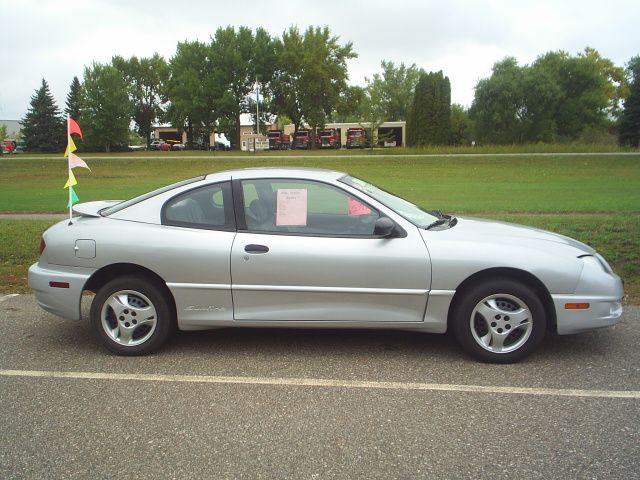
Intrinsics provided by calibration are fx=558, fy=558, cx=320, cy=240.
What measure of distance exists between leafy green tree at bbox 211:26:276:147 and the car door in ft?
177

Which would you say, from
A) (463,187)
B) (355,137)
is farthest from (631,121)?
(463,187)

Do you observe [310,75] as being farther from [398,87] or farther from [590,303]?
[590,303]

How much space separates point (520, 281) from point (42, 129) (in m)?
67.2

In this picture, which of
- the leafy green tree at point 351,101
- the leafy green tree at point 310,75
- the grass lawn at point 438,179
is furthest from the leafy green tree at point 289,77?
the grass lawn at point 438,179

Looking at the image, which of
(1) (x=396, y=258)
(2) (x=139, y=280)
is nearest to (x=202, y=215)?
(2) (x=139, y=280)

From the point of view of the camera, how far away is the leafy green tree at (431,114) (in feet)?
168

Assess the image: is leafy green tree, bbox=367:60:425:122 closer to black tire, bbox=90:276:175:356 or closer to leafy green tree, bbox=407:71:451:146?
leafy green tree, bbox=407:71:451:146

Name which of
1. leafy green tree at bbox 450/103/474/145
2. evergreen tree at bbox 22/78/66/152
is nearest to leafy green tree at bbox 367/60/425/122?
leafy green tree at bbox 450/103/474/145

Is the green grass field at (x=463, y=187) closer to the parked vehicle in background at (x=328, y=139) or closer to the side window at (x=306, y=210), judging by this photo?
the side window at (x=306, y=210)

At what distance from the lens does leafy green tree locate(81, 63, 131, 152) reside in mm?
57938

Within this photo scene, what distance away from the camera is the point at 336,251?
4.29m

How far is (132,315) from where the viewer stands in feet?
14.9

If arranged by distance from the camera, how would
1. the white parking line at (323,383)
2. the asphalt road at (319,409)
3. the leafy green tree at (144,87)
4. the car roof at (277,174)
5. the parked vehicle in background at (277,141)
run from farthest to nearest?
the leafy green tree at (144,87), the parked vehicle in background at (277,141), the car roof at (277,174), the white parking line at (323,383), the asphalt road at (319,409)

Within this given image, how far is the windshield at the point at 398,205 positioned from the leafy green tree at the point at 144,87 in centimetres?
8506
